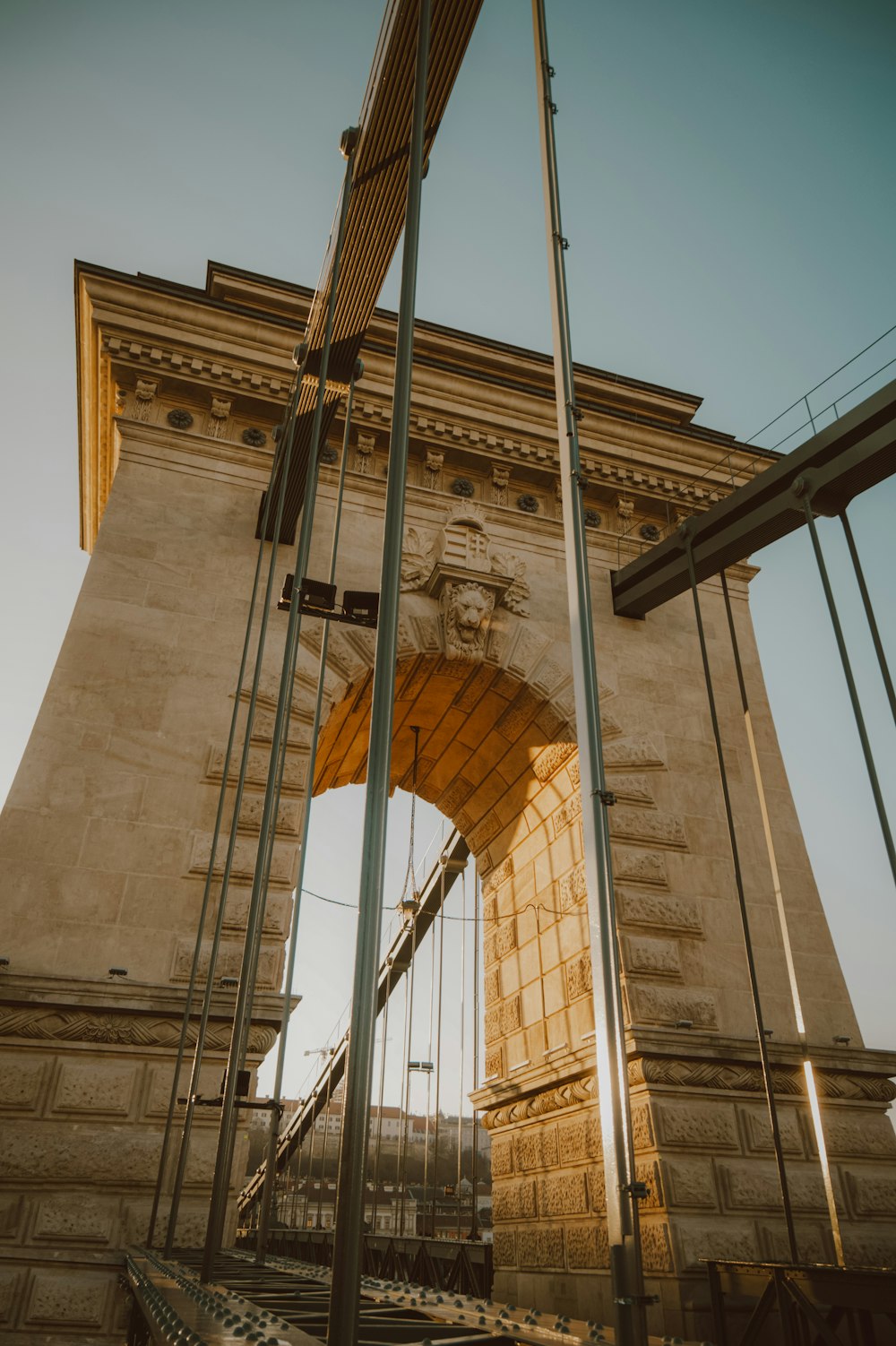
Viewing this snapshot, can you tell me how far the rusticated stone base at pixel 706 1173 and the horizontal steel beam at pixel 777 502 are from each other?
4416 mm

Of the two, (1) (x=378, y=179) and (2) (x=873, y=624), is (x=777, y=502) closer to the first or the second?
(2) (x=873, y=624)

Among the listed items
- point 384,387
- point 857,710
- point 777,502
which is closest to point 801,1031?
point 857,710

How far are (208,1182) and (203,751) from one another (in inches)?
131

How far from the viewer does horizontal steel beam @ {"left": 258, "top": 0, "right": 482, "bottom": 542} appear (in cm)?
511

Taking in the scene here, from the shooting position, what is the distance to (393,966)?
17.0 meters

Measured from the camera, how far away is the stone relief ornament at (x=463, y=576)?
9000 millimetres

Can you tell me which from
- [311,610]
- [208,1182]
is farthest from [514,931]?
[311,610]

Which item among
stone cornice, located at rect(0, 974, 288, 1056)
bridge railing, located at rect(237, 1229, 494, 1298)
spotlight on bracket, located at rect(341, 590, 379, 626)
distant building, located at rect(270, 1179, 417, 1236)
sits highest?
spotlight on bracket, located at rect(341, 590, 379, 626)

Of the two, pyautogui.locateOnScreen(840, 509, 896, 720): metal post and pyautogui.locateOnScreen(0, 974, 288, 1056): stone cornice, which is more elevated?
pyautogui.locateOnScreen(840, 509, 896, 720): metal post

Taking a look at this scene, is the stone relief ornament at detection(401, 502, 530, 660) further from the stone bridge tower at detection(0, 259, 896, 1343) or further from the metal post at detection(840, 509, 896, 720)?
the metal post at detection(840, 509, 896, 720)

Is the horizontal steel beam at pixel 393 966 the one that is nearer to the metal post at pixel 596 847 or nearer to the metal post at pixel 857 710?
the metal post at pixel 857 710

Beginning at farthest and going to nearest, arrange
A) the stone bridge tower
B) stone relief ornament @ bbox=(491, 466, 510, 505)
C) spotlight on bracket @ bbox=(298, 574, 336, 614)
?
stone relief ornament @ bbox=(491, 466, 510, 505) < the stone bridge tower < spotlight on bracket @ bbox=(298, 574, 336, 614)

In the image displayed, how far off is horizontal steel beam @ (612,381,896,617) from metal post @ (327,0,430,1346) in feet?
16.7

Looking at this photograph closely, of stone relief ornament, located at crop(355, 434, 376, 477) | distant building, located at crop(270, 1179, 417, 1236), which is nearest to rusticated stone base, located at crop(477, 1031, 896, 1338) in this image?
stone relief ornament, located at crop(355, 434, 376, 477)
